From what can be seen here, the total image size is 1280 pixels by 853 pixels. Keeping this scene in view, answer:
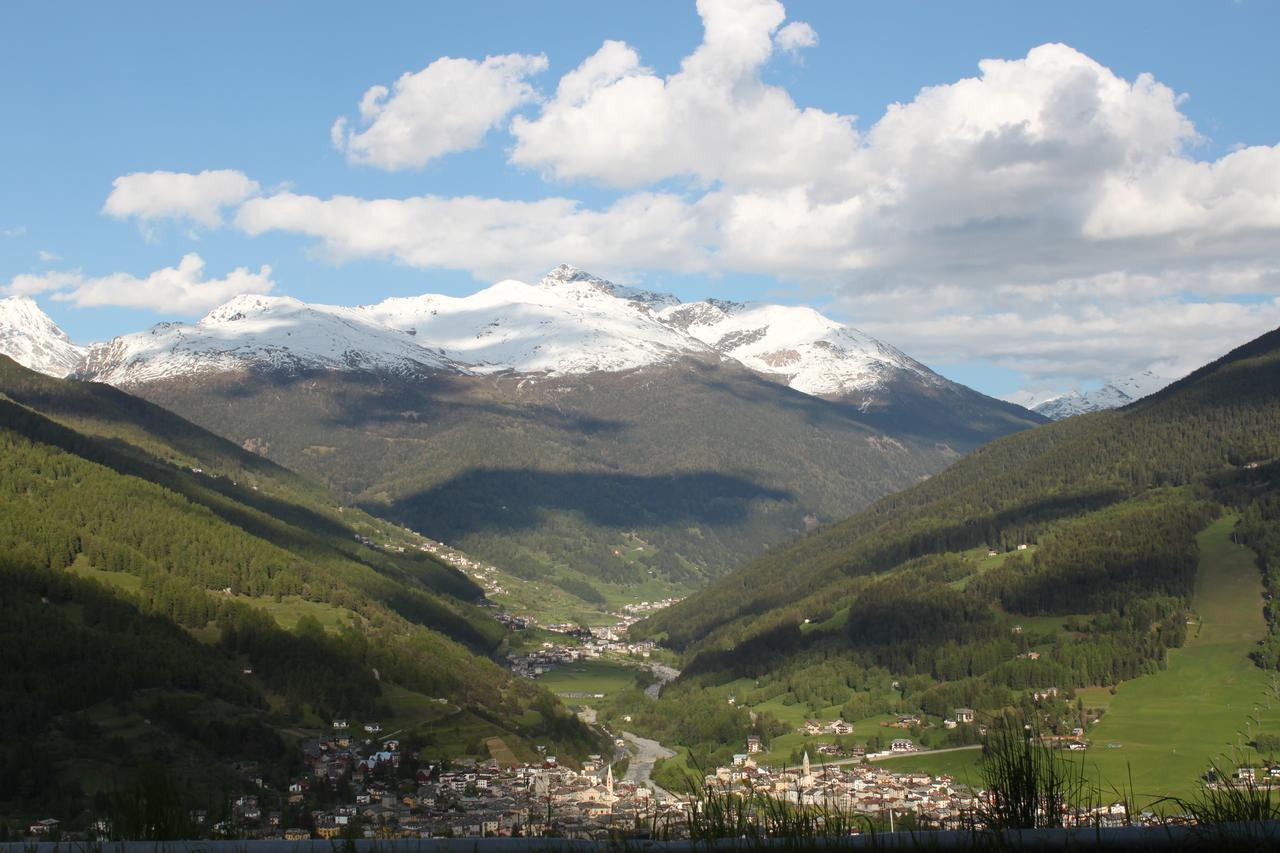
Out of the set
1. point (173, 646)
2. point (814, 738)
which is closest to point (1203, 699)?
point (814, 738)

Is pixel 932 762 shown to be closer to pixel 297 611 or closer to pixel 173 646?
pixel 173 646

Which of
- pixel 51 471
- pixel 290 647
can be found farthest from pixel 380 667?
pixel 51 471

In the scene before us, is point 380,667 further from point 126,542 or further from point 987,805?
point 987,805

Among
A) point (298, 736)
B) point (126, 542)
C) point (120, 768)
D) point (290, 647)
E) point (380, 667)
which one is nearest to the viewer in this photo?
point (120, 768)

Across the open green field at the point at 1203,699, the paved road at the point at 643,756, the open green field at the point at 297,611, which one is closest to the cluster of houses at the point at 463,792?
the paved road at the point at 643,756

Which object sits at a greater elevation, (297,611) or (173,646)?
(297,611)

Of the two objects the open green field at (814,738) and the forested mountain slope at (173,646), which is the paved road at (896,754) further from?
the forested mountain slope at (173,646)

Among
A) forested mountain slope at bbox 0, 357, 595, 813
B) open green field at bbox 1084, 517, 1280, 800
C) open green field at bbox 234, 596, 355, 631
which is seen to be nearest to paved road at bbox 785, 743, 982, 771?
open green field at bbox 1084, 517, 1280, 800
